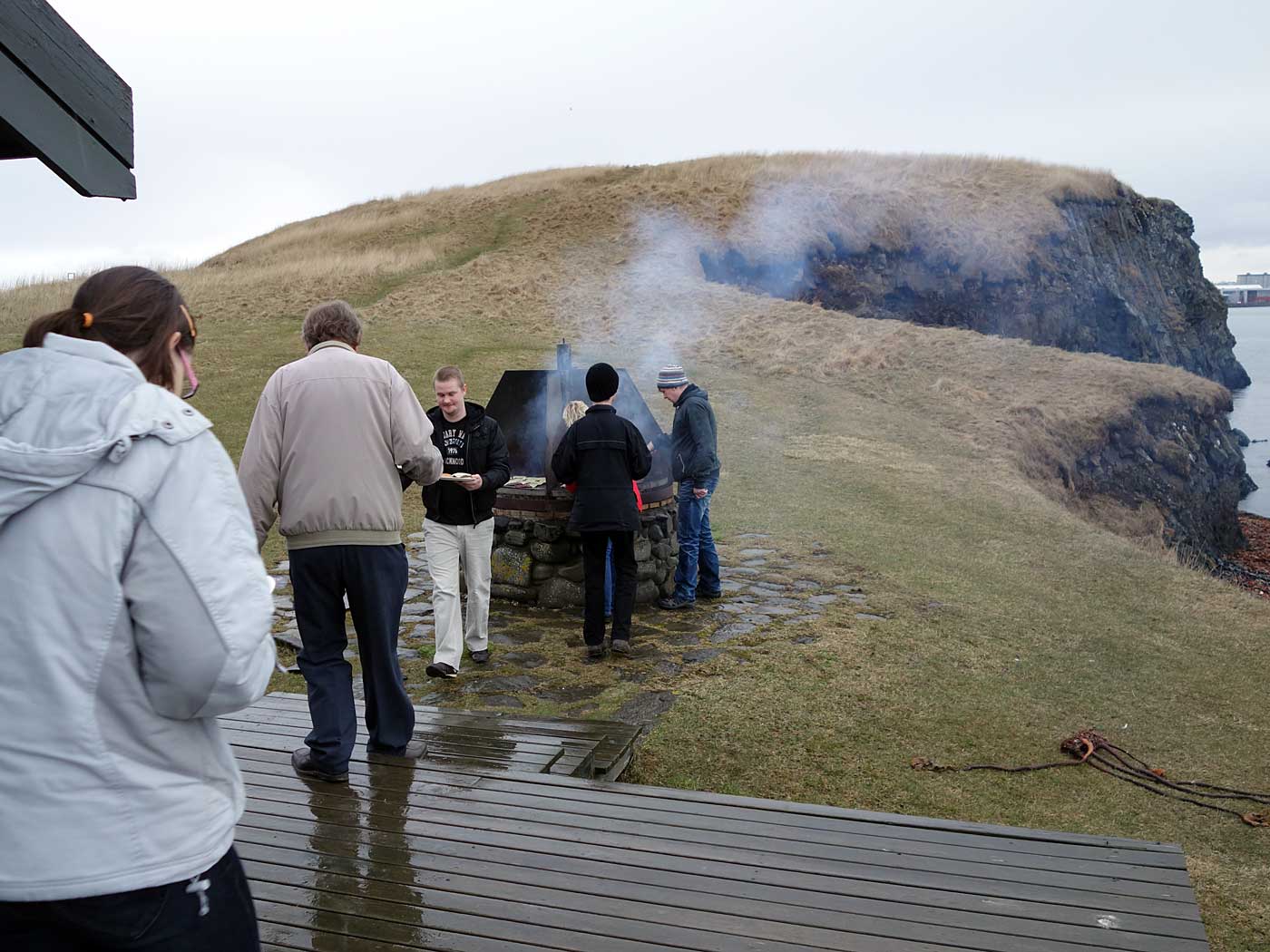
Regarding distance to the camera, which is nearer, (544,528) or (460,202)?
(544,528)

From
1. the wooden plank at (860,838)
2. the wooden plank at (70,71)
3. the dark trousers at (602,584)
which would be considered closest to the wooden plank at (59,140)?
the wooden plank at (70,71)

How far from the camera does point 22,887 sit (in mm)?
1638

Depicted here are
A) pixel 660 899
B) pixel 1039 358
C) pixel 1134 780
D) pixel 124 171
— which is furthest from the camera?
pixel 1039 358

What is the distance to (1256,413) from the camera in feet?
178

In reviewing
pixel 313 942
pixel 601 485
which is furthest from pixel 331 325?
pixel 601 485

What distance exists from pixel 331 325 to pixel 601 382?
277 centimetres

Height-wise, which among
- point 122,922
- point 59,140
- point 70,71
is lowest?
point 122,922

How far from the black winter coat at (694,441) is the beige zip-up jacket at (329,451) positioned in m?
4.27

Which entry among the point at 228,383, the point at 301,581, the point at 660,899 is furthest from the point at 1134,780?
the point at 228,383

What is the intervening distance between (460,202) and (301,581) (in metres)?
40.4

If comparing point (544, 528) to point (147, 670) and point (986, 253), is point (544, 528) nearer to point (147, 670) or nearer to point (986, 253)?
point (147, 670)

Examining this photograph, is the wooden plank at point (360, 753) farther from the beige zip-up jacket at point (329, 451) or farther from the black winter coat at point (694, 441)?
the black winter coat at point (694, 441)

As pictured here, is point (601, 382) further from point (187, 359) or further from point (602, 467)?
point (187, 359)

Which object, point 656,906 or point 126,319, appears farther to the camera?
point 656,906
